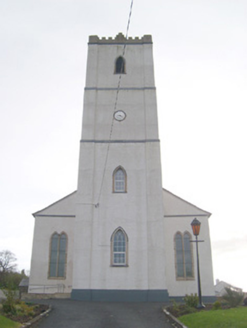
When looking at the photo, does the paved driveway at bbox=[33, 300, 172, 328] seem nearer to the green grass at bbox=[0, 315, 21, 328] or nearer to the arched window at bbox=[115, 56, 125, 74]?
the green grass at bbox=[0, 315, 21, 328]

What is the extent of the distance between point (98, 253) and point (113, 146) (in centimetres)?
719

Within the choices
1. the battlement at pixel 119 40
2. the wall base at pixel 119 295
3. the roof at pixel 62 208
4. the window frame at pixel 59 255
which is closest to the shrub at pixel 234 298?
the wall base at pixel 119 295

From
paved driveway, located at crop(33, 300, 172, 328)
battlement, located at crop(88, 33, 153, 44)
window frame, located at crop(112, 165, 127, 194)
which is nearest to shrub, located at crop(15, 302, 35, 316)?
paved driveway, located at crop(33, 300, 172, 328)

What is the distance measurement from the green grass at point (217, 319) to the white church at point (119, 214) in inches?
322

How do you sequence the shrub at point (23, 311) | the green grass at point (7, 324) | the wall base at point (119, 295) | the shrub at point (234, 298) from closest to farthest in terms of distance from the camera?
the green grass at point (7, 324), the shrub at point (23, 311), the shrub at point (234, 298), the wall base at point (119, 295)

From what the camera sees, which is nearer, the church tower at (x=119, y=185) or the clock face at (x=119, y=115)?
the church tower at (x=119, y=185)

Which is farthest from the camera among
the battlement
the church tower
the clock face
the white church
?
the battlement

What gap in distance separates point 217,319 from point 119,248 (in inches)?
418

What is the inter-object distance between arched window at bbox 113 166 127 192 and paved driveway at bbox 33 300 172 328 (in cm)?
802

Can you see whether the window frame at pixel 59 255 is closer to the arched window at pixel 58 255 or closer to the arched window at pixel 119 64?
the arched window at pixel 58 255

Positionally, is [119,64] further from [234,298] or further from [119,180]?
[234,298]

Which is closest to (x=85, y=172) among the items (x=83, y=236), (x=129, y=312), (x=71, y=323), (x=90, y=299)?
(x=83, y=236)

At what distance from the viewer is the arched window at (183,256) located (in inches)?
901

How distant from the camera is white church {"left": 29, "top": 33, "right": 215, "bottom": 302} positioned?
2022 centimetres
